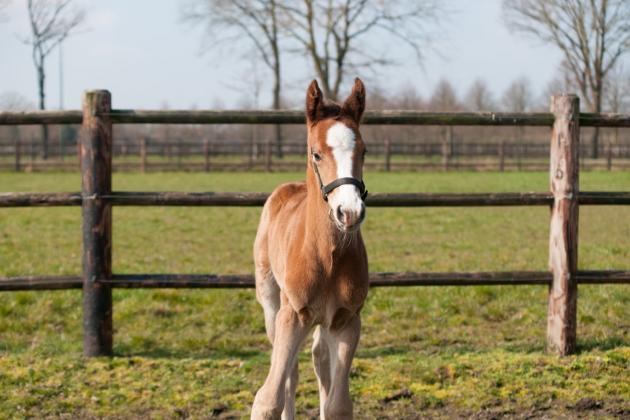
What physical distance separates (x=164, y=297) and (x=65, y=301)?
33.9 inches

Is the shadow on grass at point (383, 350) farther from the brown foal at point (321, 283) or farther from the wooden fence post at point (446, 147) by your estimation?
the wooden fence post at point (446, 147)

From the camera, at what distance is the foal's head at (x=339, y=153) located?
309 centimetres

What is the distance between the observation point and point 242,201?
5664mm

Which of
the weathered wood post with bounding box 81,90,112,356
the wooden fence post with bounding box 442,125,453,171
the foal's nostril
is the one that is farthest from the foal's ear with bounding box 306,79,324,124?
the wooden fence post with bounding box 442,125,453,171

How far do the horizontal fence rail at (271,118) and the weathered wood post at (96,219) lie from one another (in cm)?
10

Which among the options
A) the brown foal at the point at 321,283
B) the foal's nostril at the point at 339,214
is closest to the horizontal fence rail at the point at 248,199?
the brown foal at the point at 321,283

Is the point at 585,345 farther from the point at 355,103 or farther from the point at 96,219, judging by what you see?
the point at 96,219

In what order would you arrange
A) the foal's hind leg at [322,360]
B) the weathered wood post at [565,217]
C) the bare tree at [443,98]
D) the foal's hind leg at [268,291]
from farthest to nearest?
the bare tree at [443,98]
the weathered wood post at [565,217]
the foal's hind leg at [268,291]
the foal's hind leg at [322,360]

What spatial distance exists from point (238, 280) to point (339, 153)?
2.52 meters

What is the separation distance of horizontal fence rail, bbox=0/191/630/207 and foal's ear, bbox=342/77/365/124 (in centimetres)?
197

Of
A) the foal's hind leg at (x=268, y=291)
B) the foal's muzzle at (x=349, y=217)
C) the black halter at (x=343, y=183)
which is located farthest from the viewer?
the foal's hind leg at (x=268, y=291)

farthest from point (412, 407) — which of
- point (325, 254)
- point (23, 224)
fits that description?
point (23, 224)

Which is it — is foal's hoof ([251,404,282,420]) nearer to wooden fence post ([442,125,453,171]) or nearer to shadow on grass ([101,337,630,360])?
shadow on grass ([101,337,630,360])

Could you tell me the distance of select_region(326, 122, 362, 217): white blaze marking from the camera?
10.1 ft
